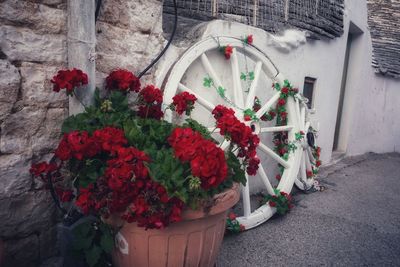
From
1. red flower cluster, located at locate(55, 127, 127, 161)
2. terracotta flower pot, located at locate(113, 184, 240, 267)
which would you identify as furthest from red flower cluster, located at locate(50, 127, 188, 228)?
terracotta flower pot, located at locate(113, 184, 240, 267)

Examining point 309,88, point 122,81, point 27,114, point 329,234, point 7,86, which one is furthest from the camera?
point 309,88

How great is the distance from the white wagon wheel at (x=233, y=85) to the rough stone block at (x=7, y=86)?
90cm

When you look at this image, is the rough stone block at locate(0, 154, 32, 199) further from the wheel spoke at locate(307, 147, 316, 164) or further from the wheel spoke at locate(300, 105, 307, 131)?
the wheel spoke at locate(307, 147, 316, 164)

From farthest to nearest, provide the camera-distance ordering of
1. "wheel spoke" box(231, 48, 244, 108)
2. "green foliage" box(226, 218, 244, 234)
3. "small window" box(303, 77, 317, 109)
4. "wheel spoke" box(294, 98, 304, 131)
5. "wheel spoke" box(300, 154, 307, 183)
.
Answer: "small window" box(303, 77, 317, 109) → "wheel spoke" box(300, 154, 307, 183) → "wheel spoke" box(294, 98, 304, 131) → "wheel spoke" box(231, 48, 244, 108) → "green foliage" box(226, 218, 244, 234)

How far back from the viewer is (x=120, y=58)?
2082mm

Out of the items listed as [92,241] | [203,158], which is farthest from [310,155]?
[92,241]

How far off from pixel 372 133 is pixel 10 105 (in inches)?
→ 293

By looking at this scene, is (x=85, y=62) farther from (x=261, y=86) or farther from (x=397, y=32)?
(x=397, y=32)

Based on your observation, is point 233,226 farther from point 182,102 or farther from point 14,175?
point 14,175

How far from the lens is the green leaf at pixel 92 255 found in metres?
1.58

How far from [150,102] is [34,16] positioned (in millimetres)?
738

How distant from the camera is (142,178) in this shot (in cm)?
139

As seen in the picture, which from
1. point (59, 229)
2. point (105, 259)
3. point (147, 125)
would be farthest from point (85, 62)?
→ point (105, 259)

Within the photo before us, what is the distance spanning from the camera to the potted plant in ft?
4.62
